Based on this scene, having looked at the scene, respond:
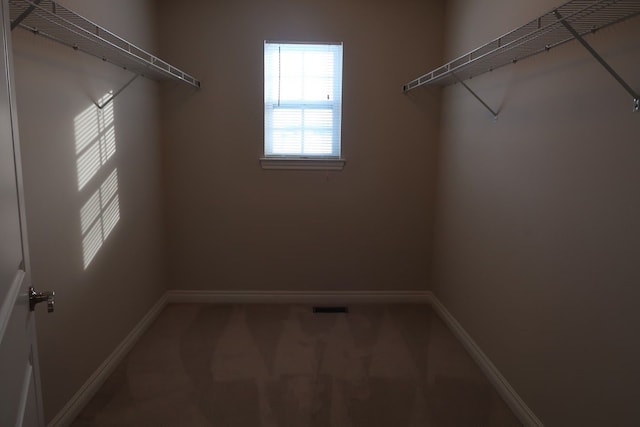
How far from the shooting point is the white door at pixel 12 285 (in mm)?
905

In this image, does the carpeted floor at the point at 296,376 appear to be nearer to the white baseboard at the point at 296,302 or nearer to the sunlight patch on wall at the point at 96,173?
the white baseboard at the point at 296,302

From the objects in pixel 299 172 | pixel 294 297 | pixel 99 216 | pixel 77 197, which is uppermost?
pixel 299 172

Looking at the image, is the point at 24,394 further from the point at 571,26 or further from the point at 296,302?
the point at 296,302

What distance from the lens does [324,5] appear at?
131 inches

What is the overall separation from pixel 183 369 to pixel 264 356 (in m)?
0.49

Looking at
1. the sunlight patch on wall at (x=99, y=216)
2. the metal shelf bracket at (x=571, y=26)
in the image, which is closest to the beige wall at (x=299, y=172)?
the sunlight patch on wall at (x=99, y=216)

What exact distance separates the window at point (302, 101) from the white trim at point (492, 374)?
155cm

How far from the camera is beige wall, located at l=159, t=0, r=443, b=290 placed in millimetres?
3352

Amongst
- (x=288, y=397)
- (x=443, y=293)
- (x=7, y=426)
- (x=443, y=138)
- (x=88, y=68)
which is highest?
(x=88, y=68)

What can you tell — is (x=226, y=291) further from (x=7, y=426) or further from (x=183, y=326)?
(x=7, y=426)

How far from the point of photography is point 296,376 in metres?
2.53

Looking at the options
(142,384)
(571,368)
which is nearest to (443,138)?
(571,368)

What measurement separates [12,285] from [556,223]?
1954 millimetres

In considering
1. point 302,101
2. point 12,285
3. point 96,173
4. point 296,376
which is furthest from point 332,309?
point 12,285
